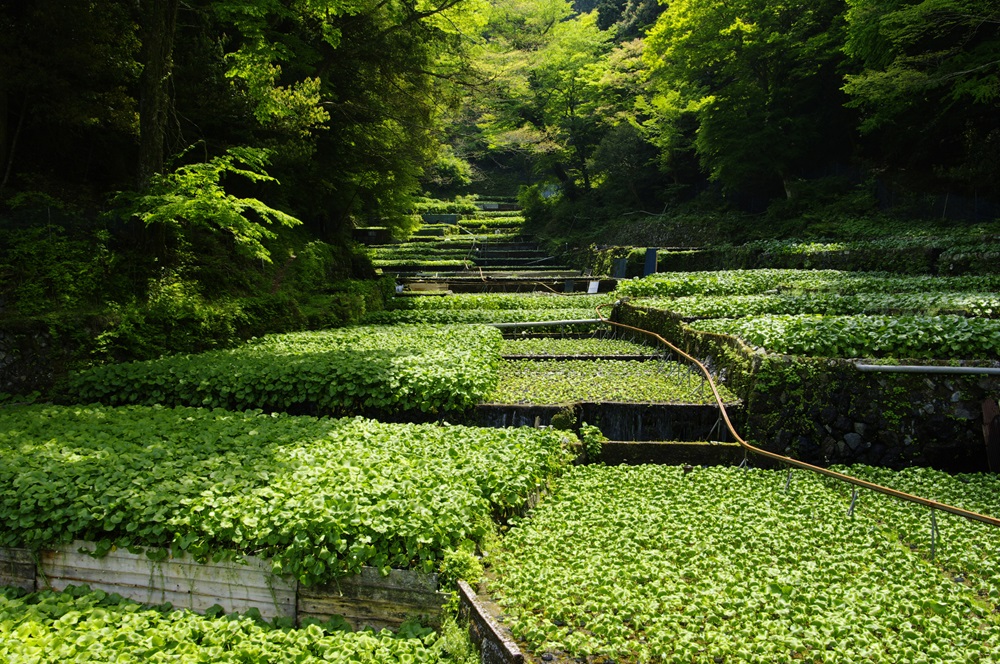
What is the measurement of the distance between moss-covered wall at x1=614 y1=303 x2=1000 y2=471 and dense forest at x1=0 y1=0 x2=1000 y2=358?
325 inches

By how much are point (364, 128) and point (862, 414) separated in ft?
51.8

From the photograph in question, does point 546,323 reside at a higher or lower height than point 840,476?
higher

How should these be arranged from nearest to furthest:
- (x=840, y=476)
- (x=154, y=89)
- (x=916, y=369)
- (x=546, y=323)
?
(x=840, y=476) < (x=916, y=369) < (x=154, y=89) < (x=546, y=323)

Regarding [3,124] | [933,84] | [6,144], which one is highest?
[933,84]

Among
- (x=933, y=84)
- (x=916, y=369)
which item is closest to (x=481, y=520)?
(x=916, y=369)

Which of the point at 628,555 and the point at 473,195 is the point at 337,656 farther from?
the point at 473,195

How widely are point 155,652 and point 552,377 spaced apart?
738cm

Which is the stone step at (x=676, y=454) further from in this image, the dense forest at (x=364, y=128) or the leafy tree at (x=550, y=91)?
the leafy tree at (x=550, y=91)

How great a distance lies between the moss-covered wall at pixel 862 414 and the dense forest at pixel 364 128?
826cm

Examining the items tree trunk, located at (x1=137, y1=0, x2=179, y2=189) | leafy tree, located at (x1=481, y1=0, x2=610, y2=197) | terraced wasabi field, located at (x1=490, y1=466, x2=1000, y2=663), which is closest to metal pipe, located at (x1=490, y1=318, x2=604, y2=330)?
tree trunk, located at (x1=137, y1=0, x2=179, y2=189)

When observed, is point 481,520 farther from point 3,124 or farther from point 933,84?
point 933,84

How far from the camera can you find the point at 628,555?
4828 millimetres

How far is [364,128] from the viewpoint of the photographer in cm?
1895

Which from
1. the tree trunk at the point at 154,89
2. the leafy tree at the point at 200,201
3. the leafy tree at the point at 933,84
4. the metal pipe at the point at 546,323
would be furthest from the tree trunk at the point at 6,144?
the leafy tree at the point at 933,84
